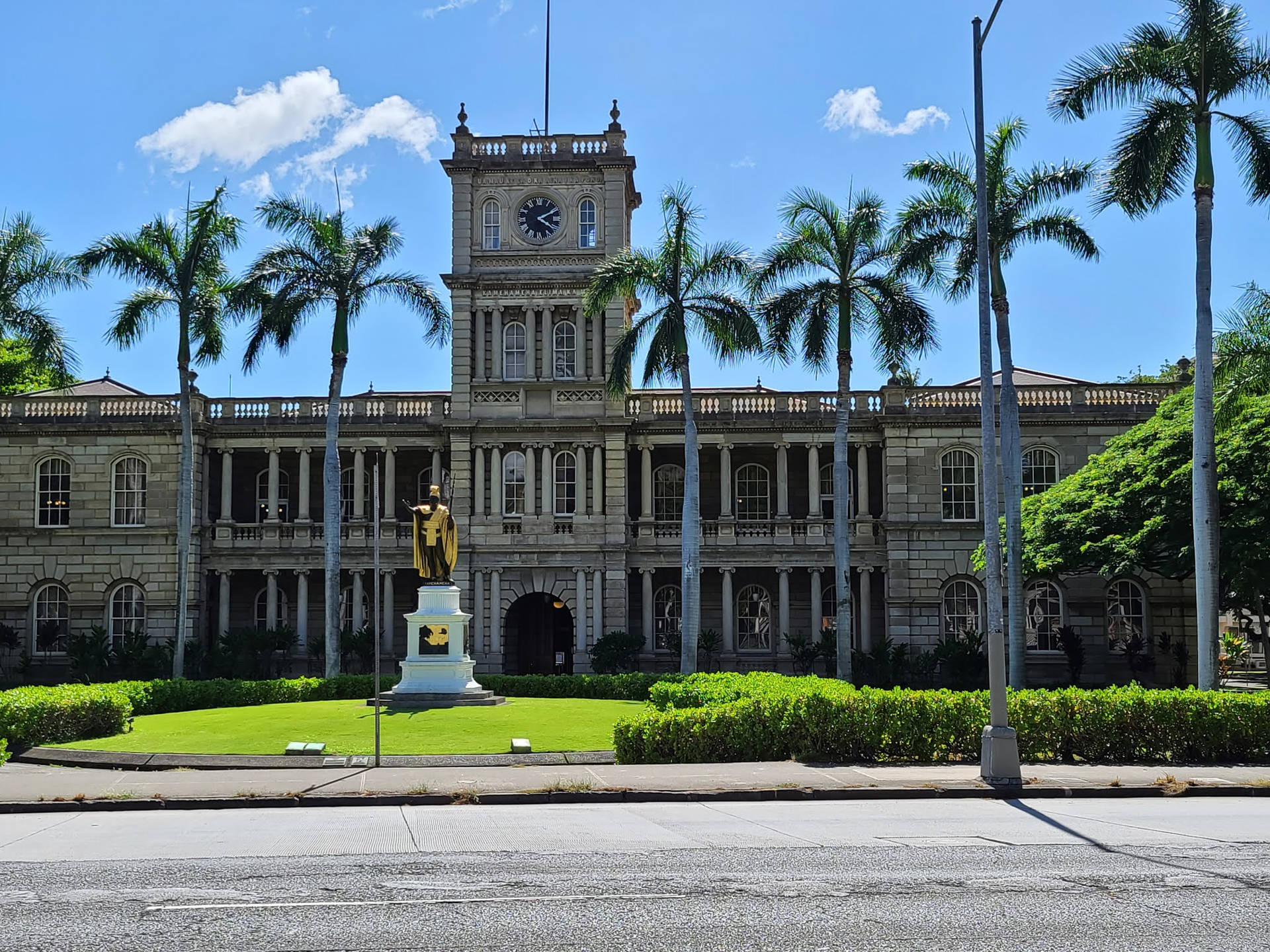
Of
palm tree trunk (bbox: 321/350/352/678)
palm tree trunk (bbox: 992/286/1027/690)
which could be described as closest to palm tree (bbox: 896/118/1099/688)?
palm tree trunk (bbox: 992/286/1027/690)

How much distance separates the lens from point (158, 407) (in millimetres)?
41750

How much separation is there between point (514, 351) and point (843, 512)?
12898 millimetres

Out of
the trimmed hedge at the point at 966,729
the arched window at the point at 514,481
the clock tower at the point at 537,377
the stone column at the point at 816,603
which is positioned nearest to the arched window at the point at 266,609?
the clock tower at the point at 537,377

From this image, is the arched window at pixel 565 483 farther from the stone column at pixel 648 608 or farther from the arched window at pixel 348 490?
the arched window at pixel 348 490

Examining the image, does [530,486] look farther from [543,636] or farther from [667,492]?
[543,636]

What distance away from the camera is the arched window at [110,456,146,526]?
41594 millimetres

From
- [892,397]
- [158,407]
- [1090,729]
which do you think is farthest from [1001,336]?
[158,407]

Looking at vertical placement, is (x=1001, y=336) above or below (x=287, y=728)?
above

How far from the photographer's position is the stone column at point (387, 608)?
41.6m

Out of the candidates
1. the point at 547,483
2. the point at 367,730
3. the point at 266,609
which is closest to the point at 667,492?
the point at 547,483

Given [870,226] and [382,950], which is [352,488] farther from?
[382,950]

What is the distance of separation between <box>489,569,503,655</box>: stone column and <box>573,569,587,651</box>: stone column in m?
2.37

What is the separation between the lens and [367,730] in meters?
23.3

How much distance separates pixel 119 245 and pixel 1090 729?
28.3 meters
